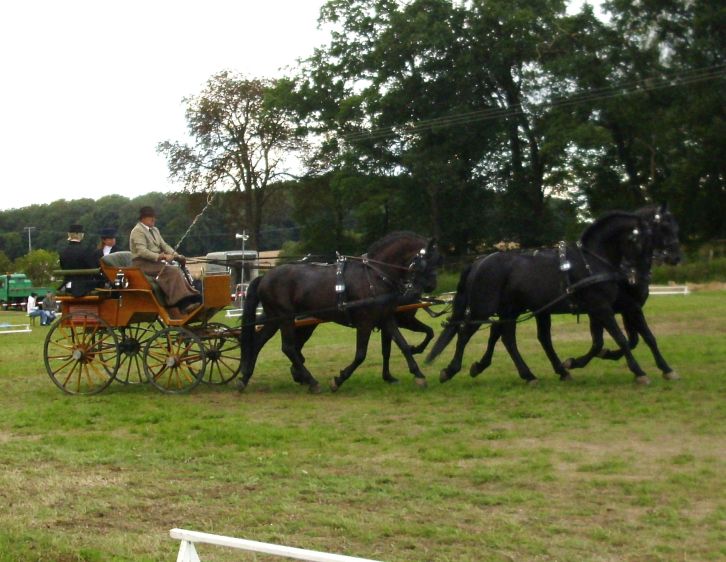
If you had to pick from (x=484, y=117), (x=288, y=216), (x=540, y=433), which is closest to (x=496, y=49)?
(x=484, y=117)

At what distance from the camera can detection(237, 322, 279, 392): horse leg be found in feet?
48.9

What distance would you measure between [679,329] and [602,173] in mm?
26645

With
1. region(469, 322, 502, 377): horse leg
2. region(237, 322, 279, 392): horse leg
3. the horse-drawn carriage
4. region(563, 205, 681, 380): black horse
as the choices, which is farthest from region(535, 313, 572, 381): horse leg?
the horse-drawn carriage

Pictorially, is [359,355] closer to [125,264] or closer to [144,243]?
[144,243]

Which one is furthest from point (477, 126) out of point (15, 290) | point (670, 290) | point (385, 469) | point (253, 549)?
point (253, 549)

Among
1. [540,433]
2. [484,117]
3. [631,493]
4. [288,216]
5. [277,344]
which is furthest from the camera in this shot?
[288,216]

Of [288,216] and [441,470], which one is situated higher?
[288,216]

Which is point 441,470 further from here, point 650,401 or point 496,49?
point 496,49

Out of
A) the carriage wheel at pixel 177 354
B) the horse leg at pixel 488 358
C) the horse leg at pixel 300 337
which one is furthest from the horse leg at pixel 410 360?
the carriage wheel at pixel 177 354

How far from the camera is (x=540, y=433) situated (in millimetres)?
10602

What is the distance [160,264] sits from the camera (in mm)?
15047

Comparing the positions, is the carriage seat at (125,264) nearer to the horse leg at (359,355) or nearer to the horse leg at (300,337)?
the horse leg at (300,337)

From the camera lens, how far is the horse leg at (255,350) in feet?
48.9

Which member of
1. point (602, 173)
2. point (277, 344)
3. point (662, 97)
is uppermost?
point (662, 97)
